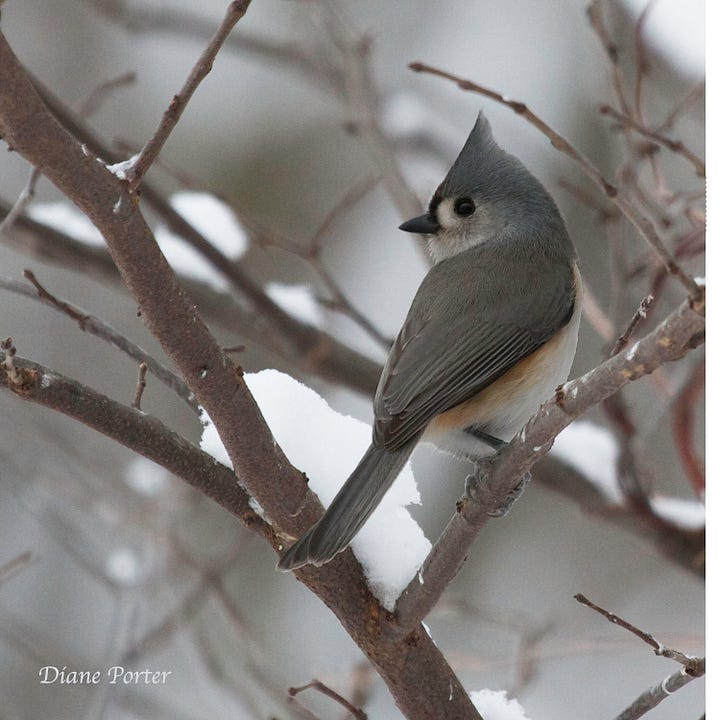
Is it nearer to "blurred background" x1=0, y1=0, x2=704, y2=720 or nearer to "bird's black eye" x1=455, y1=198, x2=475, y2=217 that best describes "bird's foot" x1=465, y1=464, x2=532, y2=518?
"blurred background" x1=0, y1=0, x2=704, y2=720

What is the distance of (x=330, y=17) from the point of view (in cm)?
331

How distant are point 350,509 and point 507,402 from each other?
0.64 meters

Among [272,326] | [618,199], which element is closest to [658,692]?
[618,199]

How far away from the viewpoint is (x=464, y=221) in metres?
2.77

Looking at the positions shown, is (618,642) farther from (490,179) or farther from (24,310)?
(24,310)

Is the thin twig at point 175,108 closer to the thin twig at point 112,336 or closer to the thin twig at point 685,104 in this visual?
the thin twig at point 112,336

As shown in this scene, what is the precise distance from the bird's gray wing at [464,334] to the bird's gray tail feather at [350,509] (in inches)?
1.6

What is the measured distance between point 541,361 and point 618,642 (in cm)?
83

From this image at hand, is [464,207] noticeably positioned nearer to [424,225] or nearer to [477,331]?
[424,225]

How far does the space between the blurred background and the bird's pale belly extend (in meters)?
0.39

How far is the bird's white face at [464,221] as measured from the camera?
2.76 m

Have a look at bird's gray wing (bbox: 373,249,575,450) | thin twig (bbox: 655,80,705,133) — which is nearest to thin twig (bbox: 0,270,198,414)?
bird's gray wing (bbox: 373,249,575,450)

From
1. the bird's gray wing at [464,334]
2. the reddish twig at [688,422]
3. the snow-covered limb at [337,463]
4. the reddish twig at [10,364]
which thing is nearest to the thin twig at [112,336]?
the snow-covered limb at [337,463]
